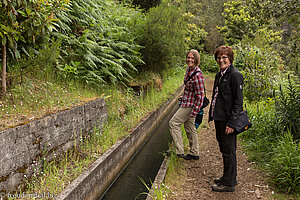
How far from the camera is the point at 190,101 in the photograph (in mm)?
5055

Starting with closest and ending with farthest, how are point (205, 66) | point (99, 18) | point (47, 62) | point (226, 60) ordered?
point (226, 60) < point (47, 62) < point (99, 18) < point (205, 66)

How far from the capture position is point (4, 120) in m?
3.55

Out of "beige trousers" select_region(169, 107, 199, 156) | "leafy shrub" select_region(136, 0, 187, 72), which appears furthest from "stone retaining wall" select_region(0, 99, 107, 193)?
"leafy shrub" select_region(136, 0, 187, 72)

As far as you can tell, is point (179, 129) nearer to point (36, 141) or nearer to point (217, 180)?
point (217, 180)

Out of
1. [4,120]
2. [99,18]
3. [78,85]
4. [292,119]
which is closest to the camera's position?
[4,120]

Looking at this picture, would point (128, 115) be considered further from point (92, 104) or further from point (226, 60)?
point (226, 60)

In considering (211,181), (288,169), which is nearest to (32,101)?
(211,181)

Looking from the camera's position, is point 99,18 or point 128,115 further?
point 99,18

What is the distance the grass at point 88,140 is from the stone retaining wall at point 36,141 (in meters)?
0.14

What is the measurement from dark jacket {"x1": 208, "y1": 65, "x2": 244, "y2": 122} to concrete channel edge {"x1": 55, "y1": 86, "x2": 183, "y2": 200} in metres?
2.27

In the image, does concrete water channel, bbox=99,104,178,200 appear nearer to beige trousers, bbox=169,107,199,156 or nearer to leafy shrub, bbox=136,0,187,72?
beige trousers, bbox=169,107,199,156

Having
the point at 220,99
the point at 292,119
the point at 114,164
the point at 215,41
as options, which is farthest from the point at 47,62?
the point at 215,41

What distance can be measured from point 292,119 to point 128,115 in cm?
463

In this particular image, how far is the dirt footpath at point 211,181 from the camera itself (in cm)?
395
